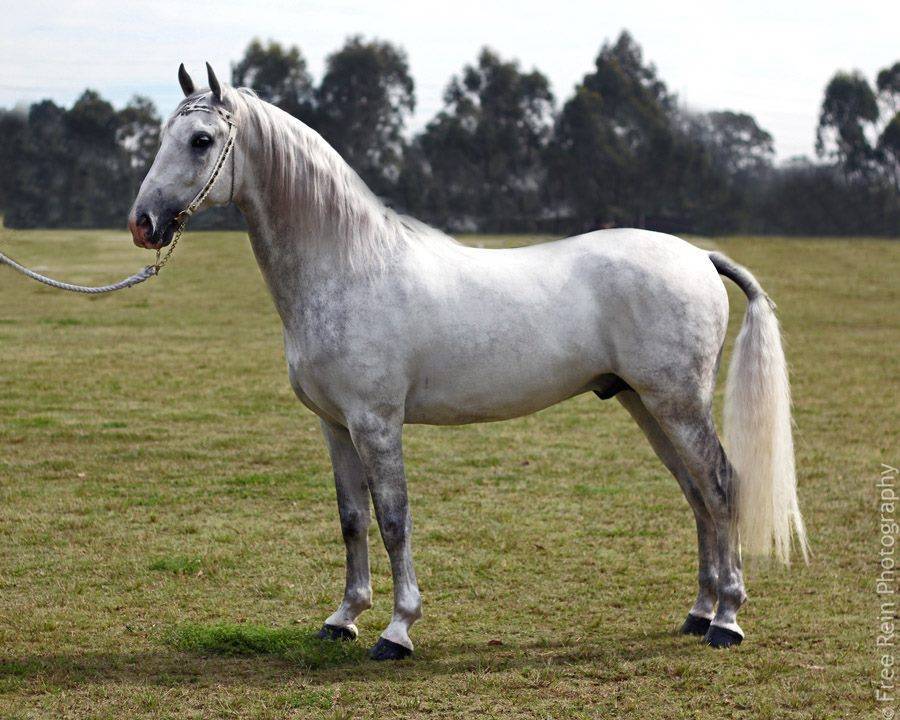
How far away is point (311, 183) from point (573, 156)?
29.1 metres

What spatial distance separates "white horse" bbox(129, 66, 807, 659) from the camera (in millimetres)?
4191

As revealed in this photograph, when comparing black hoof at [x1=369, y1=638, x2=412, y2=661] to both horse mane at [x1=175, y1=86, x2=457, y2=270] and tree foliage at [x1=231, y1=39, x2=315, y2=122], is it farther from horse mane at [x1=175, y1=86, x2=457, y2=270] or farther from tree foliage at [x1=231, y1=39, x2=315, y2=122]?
tree foliage at [x1=231, y1=39, x2=315, y2=122]

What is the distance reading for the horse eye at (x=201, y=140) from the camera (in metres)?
3.97

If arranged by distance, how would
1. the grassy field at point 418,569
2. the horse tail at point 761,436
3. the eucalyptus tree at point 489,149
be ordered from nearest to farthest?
the grassy field at point 418,569, the horse tail at point 761,436, the eucalyptus tree at point 489,149

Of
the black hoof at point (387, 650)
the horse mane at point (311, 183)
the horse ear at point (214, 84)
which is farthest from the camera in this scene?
the black hoof at point (387, 650)

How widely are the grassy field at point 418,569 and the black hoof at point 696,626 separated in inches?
4.1

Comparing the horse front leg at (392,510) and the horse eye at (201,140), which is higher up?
the horse eye at (201,140)

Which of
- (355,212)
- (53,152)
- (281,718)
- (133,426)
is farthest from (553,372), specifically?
(53,152)

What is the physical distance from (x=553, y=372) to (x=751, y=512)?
3.66ft

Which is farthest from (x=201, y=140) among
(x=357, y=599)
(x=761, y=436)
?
(x=761, y=436)

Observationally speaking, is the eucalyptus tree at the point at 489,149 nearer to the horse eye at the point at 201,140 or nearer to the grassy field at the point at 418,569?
the grassy field at the point at 418,569

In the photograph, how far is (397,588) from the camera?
A: 4.41 metres

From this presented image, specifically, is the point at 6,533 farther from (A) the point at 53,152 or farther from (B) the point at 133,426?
(A) the point at 53,152

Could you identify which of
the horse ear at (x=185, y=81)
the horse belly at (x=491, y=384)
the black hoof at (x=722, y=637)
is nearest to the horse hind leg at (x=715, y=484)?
the black hoof at (x=722, y=637)
